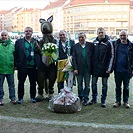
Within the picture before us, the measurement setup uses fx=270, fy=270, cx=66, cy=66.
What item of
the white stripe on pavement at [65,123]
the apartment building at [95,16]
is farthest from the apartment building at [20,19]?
the white stripe on pavement at [65,123]

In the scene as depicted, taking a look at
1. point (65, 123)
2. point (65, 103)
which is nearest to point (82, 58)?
point (65, 103)

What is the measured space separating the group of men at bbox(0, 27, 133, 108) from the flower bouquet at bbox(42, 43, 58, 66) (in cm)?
15

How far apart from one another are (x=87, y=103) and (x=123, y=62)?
133cm

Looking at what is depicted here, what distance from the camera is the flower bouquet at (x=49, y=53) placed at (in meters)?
5.96

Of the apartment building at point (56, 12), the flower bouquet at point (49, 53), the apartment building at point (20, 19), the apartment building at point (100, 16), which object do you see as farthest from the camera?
the apartment building at point (20, 19)

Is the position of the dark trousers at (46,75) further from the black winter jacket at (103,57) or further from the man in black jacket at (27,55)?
the black winter jacket at (103,57)

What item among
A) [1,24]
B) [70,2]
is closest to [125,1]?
[70,2]

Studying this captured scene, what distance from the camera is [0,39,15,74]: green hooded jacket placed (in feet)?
19.8

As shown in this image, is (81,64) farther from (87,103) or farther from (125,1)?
(125,1)

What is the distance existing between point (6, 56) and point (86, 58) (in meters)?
1.79

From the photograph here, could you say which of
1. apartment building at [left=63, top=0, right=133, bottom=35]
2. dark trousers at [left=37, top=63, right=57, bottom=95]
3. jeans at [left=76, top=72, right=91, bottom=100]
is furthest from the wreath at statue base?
apartment building at [left=63, top=0, right=133, bottom=35]

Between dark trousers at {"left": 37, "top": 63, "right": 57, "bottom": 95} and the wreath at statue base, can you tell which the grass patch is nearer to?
the wreath at statue base

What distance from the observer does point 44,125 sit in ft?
16.2

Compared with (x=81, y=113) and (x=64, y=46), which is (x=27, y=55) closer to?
(x=64, y=46)
